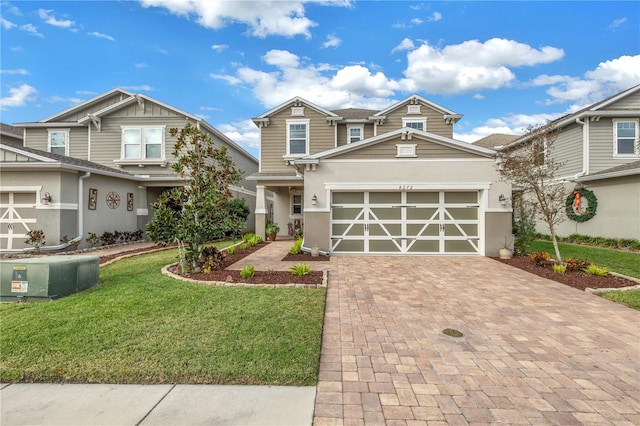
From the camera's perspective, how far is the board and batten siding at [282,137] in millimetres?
14992

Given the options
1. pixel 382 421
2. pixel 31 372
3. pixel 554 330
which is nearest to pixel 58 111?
pixel 31 372

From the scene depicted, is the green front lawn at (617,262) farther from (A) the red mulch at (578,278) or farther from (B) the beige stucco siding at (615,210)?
(B) the beige stucco siding at (615,210)

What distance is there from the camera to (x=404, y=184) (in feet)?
34.0

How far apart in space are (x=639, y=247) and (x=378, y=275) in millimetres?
11493

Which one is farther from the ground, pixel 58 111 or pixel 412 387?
pixel 58 111

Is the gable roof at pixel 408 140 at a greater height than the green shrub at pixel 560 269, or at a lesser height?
greater

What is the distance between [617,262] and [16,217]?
2121 centimetres

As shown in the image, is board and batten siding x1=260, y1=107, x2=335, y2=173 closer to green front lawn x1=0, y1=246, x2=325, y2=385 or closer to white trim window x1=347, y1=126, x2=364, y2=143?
white trim window x1=347, y1=126, x2=364, y2=143

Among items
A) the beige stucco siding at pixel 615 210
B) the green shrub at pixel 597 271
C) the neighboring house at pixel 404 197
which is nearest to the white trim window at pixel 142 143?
the neighboring house at pixel 404 197

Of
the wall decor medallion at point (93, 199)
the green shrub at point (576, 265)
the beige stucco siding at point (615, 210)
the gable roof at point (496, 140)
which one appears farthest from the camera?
the gable roof at point (496, 140)

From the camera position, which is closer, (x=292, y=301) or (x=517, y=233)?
(x=292, y=301)

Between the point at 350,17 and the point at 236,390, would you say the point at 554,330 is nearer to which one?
the point at 236,390

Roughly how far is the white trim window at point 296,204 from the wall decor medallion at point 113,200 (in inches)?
350

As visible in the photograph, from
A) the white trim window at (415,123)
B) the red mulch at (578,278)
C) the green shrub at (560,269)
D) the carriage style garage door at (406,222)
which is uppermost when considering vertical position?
the white trim window at (415,123)
